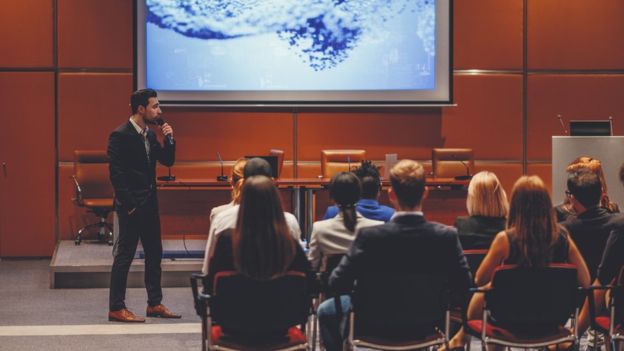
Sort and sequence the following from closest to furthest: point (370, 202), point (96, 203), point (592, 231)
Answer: point (592, 231) < point (370, 202) < point (96, 203)

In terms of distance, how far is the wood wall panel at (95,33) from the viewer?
8930mm

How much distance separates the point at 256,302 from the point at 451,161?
226 inches

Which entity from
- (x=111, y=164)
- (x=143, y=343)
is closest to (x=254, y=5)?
(x=111, y=164)

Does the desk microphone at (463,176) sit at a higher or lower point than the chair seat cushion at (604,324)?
higher

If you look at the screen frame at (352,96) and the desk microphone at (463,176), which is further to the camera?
the screen frame at (352,96)

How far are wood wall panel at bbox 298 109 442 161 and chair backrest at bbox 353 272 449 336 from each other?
19.0ft

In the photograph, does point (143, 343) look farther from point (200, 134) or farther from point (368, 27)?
point (368, 27)

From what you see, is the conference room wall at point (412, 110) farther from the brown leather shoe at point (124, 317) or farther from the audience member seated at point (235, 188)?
the audience member seated at point (235, 188)

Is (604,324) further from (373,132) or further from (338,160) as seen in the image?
(373,132)

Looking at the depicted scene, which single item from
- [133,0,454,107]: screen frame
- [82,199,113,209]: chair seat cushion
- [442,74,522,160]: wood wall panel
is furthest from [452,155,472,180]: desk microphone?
[82,199,113,209]: chair seat cushion

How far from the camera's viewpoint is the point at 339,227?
13.2 feet

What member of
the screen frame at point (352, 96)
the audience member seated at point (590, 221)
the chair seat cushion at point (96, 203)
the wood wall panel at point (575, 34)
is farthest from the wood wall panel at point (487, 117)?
the audience member seated at point (590, 221)

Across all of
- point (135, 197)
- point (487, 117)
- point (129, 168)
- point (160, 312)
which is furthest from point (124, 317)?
point (487, 117)

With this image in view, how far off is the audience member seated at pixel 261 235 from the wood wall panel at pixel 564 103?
254 inches
